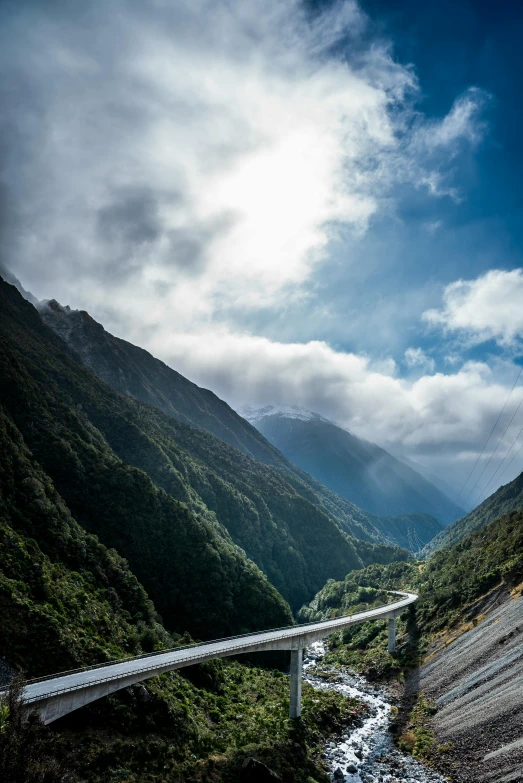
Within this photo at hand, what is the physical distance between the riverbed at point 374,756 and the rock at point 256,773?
755 centimetres

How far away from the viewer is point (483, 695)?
42656 millimetres

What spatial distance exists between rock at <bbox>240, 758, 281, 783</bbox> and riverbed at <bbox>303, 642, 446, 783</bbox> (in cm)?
755

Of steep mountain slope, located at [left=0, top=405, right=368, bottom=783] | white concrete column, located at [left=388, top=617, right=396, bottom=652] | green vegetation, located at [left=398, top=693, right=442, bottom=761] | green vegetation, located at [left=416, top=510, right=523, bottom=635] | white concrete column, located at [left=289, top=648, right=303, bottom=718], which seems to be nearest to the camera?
steep mountain slope, located at [left=0, top=405, right=368, bottom=783]

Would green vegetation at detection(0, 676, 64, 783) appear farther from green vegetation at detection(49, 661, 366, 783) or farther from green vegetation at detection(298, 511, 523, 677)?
green vegetation at detection(298, 511, 523, 677)

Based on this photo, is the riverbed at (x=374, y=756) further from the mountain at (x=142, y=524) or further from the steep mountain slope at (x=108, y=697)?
the mountain at (x=142, y=524)

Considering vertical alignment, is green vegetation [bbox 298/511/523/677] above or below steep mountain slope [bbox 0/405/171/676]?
below

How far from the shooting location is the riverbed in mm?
36719

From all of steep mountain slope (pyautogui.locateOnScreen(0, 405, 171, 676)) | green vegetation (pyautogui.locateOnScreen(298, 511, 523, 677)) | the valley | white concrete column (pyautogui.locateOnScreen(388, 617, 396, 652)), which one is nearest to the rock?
the valley

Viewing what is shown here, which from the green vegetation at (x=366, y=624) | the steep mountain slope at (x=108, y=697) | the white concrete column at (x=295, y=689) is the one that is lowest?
the green vegetation at (x=366, y=624)

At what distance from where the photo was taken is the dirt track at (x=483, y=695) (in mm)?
33469

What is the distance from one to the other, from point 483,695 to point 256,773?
24410mm

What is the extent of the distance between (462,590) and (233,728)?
48.0m

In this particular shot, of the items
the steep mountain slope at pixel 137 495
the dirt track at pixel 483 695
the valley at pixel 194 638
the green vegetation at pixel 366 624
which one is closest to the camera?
the dirt track at pixel 483 695

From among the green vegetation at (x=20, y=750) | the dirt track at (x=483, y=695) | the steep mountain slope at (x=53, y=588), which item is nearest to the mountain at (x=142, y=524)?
the steep mountain slope at (x=53, y=588)
